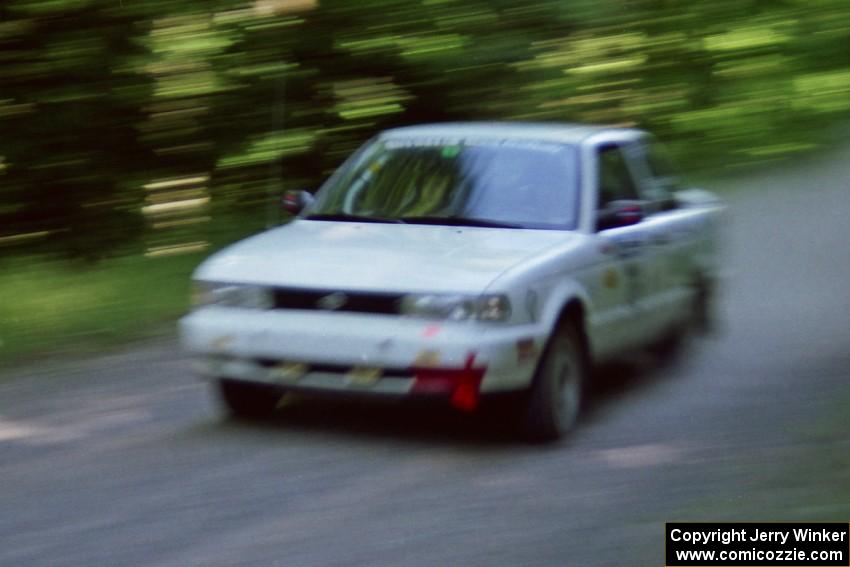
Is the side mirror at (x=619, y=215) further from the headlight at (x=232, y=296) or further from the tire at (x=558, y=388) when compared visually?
the headlight at (x=232, y=296)

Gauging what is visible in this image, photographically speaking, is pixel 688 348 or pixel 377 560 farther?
pixel 688 348

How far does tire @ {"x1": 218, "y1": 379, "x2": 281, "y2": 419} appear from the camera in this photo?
7.74 metres

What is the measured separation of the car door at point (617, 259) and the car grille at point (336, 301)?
140 cm

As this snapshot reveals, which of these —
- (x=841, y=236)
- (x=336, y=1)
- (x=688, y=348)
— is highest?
(x=336, y=1)

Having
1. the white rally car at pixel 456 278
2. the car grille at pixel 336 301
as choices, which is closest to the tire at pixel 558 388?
the white rally car at pixel 456 278

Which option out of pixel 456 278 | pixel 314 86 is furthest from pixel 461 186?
pixel 314 86

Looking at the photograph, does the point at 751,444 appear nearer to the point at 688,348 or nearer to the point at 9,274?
the point at 688,348

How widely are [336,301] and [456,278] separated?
62 centimetres

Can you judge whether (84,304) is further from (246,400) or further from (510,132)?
(510,132)

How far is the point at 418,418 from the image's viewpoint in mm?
7902

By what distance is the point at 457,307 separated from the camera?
691 centimetres

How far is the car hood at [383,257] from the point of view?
7.02m

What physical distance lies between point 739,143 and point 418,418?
10778 mm

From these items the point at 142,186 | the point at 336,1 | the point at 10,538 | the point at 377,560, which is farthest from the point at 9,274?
the point at 377,560
